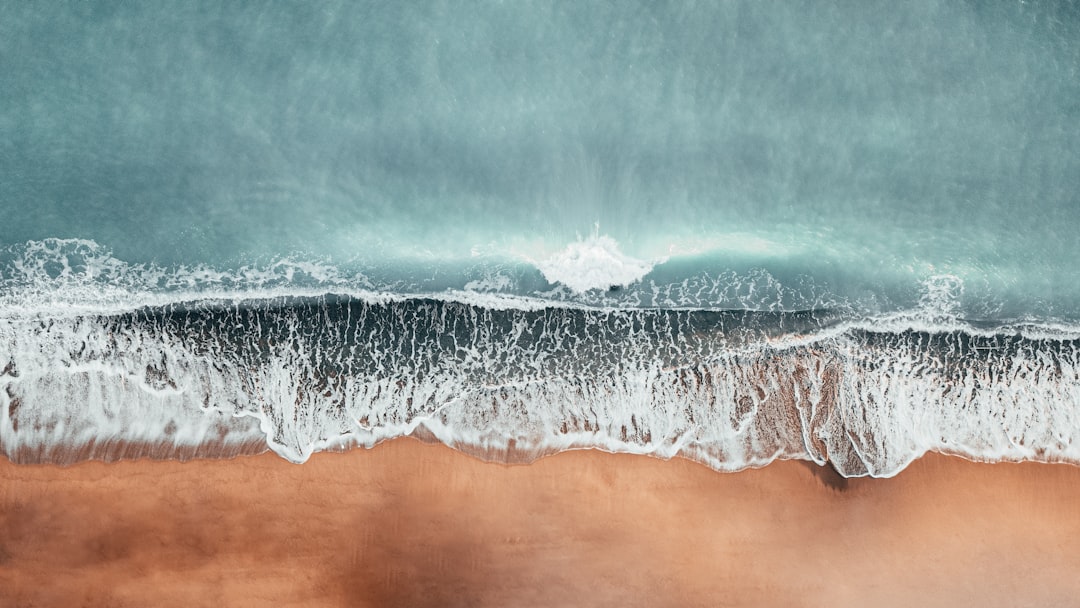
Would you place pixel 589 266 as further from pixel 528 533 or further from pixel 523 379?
pixel 528 533

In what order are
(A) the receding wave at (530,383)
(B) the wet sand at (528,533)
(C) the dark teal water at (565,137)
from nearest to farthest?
(B) the wet sand at (528,533), (A) the receding wave at (530,383), (C) the dark teal water at (565,137)

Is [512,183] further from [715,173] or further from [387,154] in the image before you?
[715,173]

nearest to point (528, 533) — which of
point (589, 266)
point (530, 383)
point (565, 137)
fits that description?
point (530, 383)

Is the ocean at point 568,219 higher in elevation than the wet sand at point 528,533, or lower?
higher

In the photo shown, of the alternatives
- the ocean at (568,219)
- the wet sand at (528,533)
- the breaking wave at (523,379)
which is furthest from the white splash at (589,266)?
the wet sand at (528,533)

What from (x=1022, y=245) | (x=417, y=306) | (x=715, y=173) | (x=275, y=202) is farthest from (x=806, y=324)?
(x=275, y=202)

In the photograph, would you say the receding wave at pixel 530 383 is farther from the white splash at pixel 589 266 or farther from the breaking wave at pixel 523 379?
the white splash at pixel 589 266

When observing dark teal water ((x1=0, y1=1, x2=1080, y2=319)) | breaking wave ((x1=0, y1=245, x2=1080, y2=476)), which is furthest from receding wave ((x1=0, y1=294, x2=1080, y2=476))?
dark teal water ((x1=0, y1=1, x2=1080, y2=319))

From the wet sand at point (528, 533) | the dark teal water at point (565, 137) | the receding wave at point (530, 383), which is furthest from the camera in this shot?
the dark teal water at point (565, 137)
